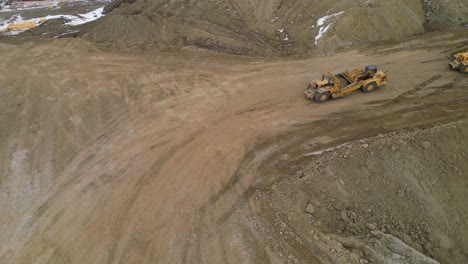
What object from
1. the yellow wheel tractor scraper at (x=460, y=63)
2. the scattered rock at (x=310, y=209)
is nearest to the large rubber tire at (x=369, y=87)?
the yellow wheel tractor scraper at (x=460, y=63)

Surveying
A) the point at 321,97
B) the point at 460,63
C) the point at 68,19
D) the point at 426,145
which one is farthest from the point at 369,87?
the point at 68,19

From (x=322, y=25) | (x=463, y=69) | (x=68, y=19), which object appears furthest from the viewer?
(x=68, y=19)

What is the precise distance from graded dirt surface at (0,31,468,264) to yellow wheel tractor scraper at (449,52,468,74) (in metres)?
0.50

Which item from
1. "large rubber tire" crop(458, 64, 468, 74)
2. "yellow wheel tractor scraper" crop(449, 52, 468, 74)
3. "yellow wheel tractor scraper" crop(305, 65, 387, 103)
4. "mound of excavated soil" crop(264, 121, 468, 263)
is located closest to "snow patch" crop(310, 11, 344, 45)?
"yellow wheel tractor scraper" crop(305, 65, 387, 103)

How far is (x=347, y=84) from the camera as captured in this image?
16.0 meters

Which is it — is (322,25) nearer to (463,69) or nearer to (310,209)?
(463,69)

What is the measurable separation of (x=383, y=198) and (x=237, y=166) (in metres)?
5.52

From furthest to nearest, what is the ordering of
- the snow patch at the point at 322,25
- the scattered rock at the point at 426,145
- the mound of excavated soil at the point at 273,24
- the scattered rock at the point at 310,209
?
the snow patch at the point at 322,25
the mound of excavated soil at the point at 273,24
the scattered rock at the point at 426,145
the scattered rock at the point at 310,209

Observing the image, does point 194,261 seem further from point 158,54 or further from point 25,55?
point 25,55

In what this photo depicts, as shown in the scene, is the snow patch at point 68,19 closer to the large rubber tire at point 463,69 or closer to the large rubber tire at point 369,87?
the large rubber tire at point 369,87

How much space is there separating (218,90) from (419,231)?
10.6 metres

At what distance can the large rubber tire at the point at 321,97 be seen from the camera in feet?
50.0

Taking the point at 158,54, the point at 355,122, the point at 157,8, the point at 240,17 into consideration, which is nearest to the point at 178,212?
the point at 355,122

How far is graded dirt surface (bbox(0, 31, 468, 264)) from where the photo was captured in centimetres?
1081
